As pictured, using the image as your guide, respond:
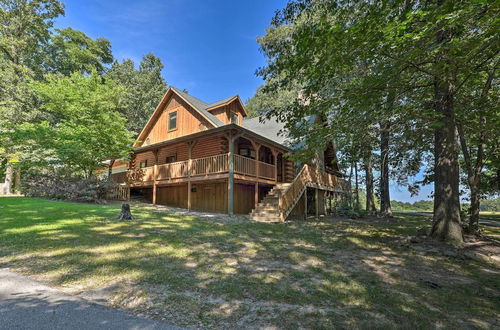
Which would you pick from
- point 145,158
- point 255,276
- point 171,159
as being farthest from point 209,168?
point 255,276

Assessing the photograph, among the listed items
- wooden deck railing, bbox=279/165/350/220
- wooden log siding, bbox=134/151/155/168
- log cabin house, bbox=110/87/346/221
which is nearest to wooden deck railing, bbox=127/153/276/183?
log cabin house, bbox=110/87/346/221

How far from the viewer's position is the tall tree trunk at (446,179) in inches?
296

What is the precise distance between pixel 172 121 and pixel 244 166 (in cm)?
818

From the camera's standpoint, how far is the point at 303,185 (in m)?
15.0

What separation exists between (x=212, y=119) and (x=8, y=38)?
24.3 meters

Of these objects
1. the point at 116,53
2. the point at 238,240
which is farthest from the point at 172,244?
the point at 116,53

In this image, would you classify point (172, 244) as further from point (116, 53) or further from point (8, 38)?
point (116, 53)

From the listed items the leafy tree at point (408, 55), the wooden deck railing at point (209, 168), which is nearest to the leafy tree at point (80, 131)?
the wooden deck railing at point (209, 168)

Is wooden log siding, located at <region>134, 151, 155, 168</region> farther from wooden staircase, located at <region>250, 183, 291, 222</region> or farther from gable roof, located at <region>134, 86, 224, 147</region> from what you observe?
wooden staircase, located at <region>250, 183, 291, 222</region>

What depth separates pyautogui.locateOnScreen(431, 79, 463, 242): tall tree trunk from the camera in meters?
7.51

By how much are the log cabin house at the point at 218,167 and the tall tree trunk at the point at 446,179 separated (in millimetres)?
6175

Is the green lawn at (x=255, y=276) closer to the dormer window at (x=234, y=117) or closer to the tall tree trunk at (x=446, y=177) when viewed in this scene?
the tall tree trunk at (x=446, y=177)

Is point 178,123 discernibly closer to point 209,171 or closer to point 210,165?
point 210,165

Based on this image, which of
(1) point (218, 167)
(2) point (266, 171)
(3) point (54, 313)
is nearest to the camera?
(3) point (54, 313)
